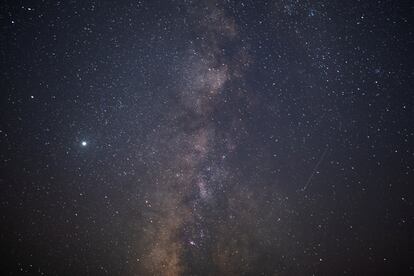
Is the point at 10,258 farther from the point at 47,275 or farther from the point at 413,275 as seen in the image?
the point at 413,275

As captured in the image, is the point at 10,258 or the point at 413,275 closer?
the point at 10,258

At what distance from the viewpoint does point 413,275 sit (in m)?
12.2

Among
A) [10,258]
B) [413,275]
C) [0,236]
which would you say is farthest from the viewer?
[413,275]

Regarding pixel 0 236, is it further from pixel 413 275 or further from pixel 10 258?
pixel 413 275

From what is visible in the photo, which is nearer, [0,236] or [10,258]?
[0,236]

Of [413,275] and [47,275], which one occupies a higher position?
[47,275]

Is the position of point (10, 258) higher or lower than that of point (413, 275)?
higher

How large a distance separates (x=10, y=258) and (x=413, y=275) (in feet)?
51.7

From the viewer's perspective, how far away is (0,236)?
9484 millimetres

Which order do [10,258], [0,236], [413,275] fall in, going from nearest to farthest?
[0,236]
[10,258]
[413,275]

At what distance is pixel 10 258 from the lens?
10609mm

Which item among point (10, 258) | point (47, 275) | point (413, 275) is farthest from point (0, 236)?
point (413, 275)

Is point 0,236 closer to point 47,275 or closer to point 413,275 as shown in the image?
point 47,275

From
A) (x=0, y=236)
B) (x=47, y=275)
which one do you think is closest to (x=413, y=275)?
(x=47, y=275)
